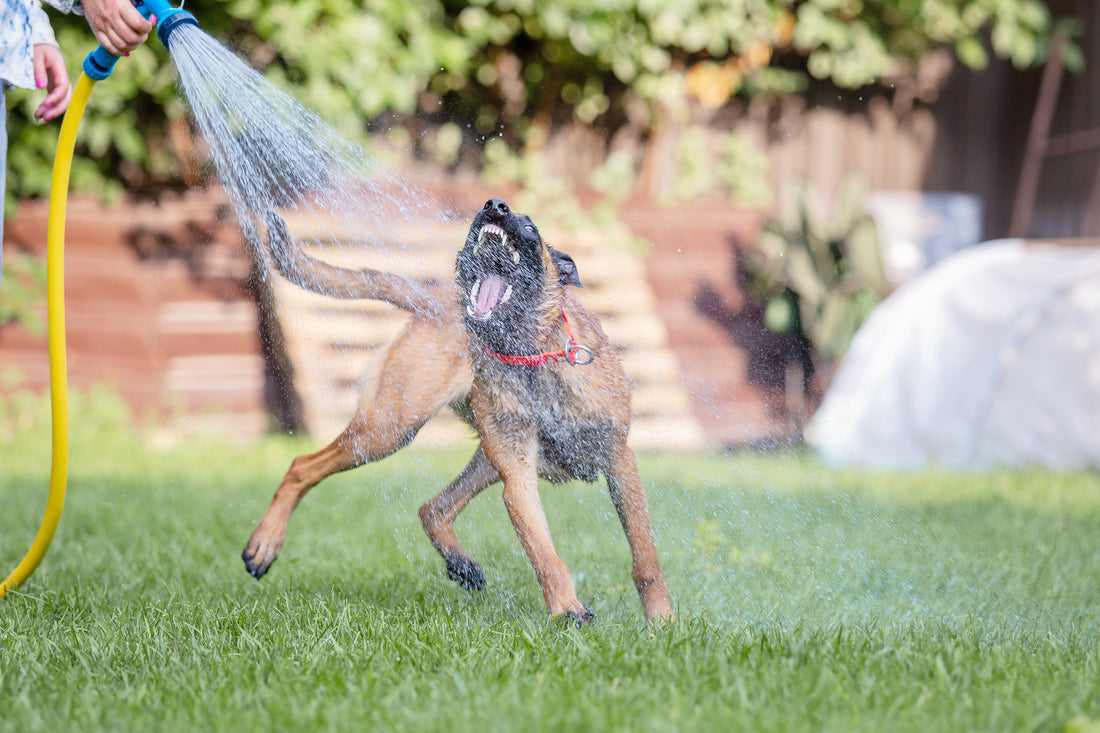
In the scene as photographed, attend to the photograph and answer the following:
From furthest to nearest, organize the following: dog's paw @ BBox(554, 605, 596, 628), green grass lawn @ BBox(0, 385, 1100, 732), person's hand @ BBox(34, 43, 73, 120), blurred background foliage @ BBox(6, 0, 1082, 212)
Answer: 1. blurred background foliage @ BBox(6, 0, 1082, 212)
2. person's hand @ BBox(34, 43, 73, 120)
3. dog's paw @ BBox(554, 605, 596, 628)
4. green grass lawn @ BBox(0, 385, 1100, 732)

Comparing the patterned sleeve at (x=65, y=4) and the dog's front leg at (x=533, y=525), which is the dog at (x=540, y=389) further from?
the patterned sleeve at (x=65, y=4)

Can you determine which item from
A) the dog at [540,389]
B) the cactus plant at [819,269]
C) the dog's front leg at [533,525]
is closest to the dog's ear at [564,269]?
the dog at [540,389]

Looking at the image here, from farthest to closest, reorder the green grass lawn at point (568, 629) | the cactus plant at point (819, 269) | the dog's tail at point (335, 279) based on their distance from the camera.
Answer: the cactus plant at point (819, 269)
the dog's tail at point (335, 279)
the green grass lawn at point (568, 629)

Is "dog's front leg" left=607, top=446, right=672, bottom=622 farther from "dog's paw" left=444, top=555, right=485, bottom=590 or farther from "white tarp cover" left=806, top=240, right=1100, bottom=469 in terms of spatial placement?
"white tarp cover" left=806, top=240, right=1100, bottom=469

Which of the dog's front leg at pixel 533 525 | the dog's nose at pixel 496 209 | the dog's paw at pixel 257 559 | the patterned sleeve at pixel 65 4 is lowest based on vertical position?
the dog's paw at pixel 257 559

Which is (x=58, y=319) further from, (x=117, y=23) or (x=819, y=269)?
(x=819, y=269)

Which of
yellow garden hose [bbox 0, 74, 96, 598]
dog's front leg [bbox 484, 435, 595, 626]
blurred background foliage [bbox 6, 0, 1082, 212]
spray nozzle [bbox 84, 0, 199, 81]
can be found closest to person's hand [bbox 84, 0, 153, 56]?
spray nozzle [bbox 84, 0, 199, 81]

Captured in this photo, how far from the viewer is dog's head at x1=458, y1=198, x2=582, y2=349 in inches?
107

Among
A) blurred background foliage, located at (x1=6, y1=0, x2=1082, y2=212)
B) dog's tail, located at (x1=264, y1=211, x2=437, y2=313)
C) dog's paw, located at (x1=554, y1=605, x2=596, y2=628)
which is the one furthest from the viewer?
blurred background foliage, located at (x1=6, y1=0, x2=1082, y2=212)

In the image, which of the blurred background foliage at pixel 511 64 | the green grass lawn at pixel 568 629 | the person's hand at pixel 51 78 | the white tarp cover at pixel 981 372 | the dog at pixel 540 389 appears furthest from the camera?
the blurred background foliage at pixel 511 64

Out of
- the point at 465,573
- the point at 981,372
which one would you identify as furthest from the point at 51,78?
the point at 981,372

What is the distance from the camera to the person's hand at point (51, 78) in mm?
2801

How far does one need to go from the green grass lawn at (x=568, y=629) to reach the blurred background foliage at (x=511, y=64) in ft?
9.43

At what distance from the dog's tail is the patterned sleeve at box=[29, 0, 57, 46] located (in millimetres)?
755
